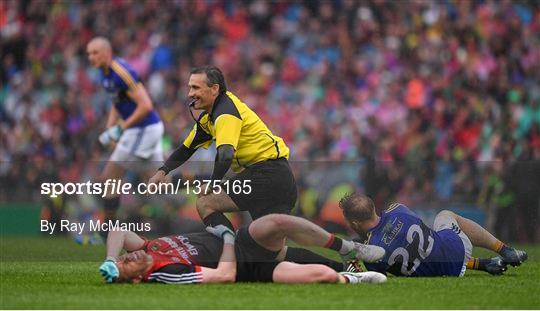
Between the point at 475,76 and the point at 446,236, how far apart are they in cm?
1089

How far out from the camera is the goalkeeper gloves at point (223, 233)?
1044cm

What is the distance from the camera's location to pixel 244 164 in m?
11.1

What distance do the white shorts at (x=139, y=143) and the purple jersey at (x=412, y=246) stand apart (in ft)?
17.6

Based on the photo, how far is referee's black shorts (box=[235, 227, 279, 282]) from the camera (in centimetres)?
1041

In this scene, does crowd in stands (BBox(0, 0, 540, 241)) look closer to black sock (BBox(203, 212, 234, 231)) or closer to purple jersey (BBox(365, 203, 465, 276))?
purple jersey (BBox(365, 203, 465, 276))

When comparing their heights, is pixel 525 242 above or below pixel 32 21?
below

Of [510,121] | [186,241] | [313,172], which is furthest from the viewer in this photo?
[510,121]

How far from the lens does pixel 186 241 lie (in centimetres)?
1055

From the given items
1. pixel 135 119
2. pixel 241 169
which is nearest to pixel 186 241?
pixel 241 169

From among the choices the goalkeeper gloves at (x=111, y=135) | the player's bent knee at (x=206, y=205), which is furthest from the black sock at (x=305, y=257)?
the goalkeeper gloves at (x=111, y=135)

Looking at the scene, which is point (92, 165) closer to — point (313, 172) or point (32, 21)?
point (313, 172)

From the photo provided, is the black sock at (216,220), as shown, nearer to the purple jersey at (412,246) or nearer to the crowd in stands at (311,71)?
the purple jersey at (412,246)

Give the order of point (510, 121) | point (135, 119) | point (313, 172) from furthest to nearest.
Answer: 1. point (510, 121)
2. point (135, 119)
3. point (313, 172)

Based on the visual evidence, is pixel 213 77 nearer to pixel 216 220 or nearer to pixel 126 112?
pixel 216 220
